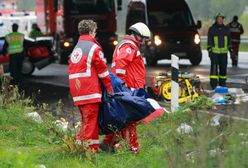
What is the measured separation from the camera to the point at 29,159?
468 cm

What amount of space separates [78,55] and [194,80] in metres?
6.21

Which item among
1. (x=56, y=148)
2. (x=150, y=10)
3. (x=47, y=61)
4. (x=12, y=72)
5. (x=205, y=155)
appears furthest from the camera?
(x=150, y=10)

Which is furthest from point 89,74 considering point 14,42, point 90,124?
point 14,42

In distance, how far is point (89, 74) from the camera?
7078mm

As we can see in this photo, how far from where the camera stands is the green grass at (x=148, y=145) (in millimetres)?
3979

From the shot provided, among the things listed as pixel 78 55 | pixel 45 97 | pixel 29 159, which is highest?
pixel 78 55

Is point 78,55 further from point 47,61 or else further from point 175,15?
point 175,15

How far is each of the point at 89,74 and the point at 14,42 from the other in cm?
1052

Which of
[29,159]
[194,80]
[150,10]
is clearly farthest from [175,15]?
[29,159]

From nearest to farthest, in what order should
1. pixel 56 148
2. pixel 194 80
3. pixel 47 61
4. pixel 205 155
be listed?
pixel 205 155
pixel 56 148
pixel 194 80
pixel 47 61

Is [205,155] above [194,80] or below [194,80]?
above

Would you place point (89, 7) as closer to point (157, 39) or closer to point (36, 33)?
point (157, 39)

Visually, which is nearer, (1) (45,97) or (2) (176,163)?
(2) (176,163)

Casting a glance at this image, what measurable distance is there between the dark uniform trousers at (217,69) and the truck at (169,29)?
825 centimetres
